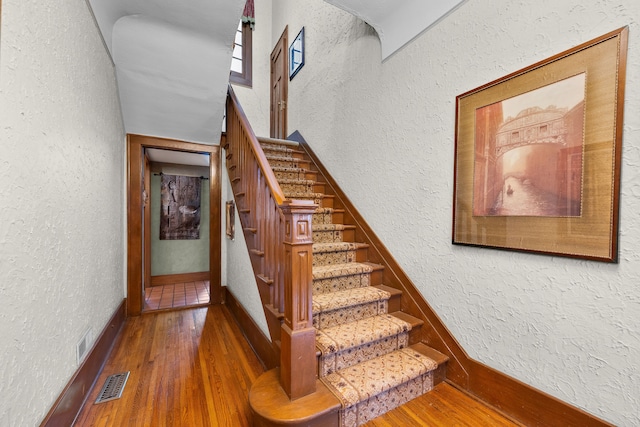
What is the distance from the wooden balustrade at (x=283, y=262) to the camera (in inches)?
54.2

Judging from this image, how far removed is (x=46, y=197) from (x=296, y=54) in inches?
149

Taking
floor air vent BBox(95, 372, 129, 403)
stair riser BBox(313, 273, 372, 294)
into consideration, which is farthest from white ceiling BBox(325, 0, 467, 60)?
floor air vent BBox(95, 372, 129, 403)

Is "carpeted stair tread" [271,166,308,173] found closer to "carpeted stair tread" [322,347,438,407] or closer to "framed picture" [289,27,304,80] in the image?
"framed picture" [289,27,304,80]

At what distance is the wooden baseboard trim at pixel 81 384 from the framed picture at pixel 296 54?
12.3ft

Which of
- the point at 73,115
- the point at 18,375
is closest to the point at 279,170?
the point at 73,115

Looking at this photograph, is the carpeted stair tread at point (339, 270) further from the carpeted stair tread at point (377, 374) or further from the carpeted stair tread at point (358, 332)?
the carpeted stair tread at point (377, 374)

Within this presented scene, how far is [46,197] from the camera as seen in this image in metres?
1.18

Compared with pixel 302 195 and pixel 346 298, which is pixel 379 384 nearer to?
pixel 346 298

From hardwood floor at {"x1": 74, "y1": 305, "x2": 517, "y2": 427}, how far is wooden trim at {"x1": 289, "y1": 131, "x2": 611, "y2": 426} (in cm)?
8

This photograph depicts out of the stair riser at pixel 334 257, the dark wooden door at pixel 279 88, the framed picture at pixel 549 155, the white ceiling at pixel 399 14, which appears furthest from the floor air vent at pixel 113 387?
the dark wooden door at pixel 279 88

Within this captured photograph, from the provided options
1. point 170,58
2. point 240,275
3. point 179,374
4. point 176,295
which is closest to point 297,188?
point 240,275

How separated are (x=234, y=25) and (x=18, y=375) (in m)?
2.34

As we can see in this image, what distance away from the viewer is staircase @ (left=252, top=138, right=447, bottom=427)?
148cm

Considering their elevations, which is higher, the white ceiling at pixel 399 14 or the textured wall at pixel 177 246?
the white ceiling at pixel 399 14
